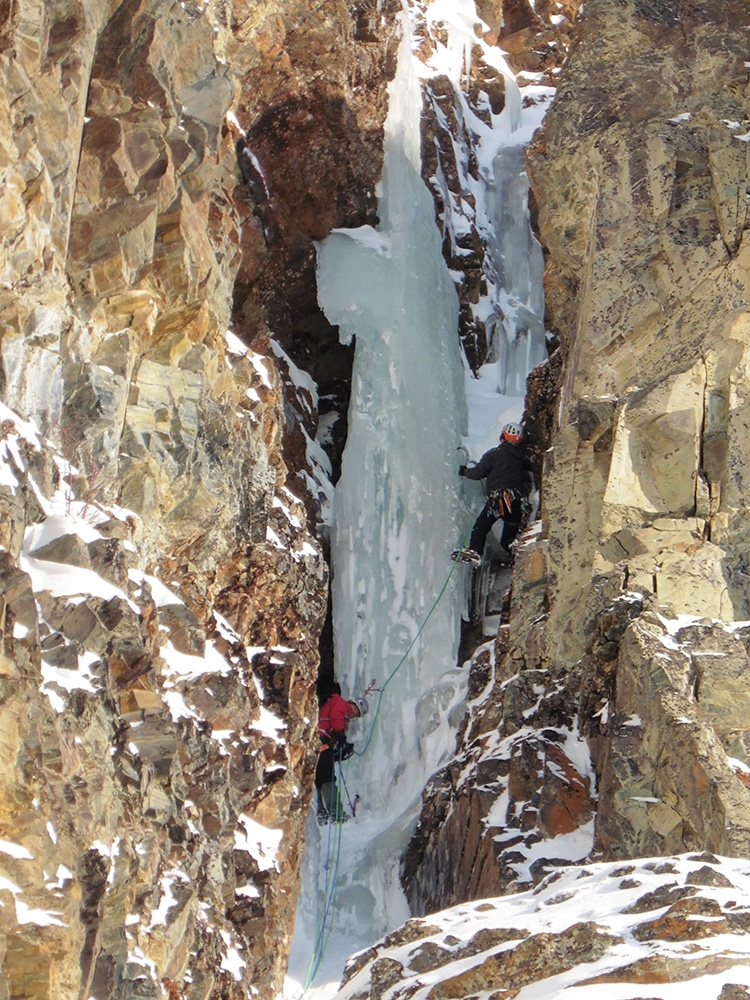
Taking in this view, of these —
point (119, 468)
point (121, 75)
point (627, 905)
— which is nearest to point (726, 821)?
point (627, 905)

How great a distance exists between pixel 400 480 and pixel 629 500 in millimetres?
3237

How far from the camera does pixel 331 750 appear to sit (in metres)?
11.9

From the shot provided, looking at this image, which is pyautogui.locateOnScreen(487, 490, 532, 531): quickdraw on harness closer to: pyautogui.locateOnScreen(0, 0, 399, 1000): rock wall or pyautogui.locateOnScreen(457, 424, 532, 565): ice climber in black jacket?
pyautogui.locateOnScreen(457, 424, 532, 565): ice climber in black jacket

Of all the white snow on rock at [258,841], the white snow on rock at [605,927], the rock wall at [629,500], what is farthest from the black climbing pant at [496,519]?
the white snow on rock at [605,927]

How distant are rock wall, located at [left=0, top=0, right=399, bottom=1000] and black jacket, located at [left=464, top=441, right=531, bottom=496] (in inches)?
59.3

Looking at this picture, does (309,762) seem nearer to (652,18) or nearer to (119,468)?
(119,468)

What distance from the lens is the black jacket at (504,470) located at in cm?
1280

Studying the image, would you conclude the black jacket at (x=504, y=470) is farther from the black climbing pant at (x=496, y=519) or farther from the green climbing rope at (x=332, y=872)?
the green climbing rope at (x=332, y=872)

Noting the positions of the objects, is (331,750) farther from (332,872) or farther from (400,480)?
(400,480)

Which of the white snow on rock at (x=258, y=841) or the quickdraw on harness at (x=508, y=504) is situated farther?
the quickdraw on harness at (x=508, y=504)

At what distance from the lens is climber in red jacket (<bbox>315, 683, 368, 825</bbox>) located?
38.8 feet

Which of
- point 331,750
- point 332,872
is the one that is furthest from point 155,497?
point 332,872

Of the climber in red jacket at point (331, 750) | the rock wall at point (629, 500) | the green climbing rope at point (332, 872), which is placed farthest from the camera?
the climber in red jacket at point (331, 750)

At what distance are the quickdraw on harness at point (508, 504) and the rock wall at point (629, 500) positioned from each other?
24.3 inches
